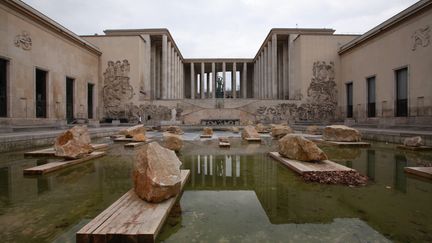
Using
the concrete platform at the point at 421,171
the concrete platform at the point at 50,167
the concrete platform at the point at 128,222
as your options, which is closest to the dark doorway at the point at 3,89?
the concrete platform at the point at 50,167

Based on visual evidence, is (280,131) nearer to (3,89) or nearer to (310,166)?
(310,166)

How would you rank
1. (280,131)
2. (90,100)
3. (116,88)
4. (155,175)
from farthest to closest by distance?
(116,88), (90,100), (280,131), (155,175)

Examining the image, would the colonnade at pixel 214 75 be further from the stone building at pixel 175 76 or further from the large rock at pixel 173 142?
the large rock at pixel 173 142

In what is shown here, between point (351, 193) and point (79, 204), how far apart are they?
3705 millimetres

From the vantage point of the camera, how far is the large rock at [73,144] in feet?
18.9

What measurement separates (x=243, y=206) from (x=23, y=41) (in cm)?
1956

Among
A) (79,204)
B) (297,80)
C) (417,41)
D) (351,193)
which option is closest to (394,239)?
(351,193)

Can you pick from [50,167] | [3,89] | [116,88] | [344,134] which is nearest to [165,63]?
[116,88]

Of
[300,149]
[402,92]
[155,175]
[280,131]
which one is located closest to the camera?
[155,175]

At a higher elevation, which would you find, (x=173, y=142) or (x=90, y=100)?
(x=90, y=100)

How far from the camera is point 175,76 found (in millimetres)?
37281

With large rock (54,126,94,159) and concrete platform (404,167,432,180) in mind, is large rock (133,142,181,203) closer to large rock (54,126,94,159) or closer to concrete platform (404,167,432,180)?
large rock (54,126,94,159)

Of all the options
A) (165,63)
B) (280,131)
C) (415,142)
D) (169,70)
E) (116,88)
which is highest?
(165,63)

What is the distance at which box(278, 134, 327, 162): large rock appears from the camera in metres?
5.13
